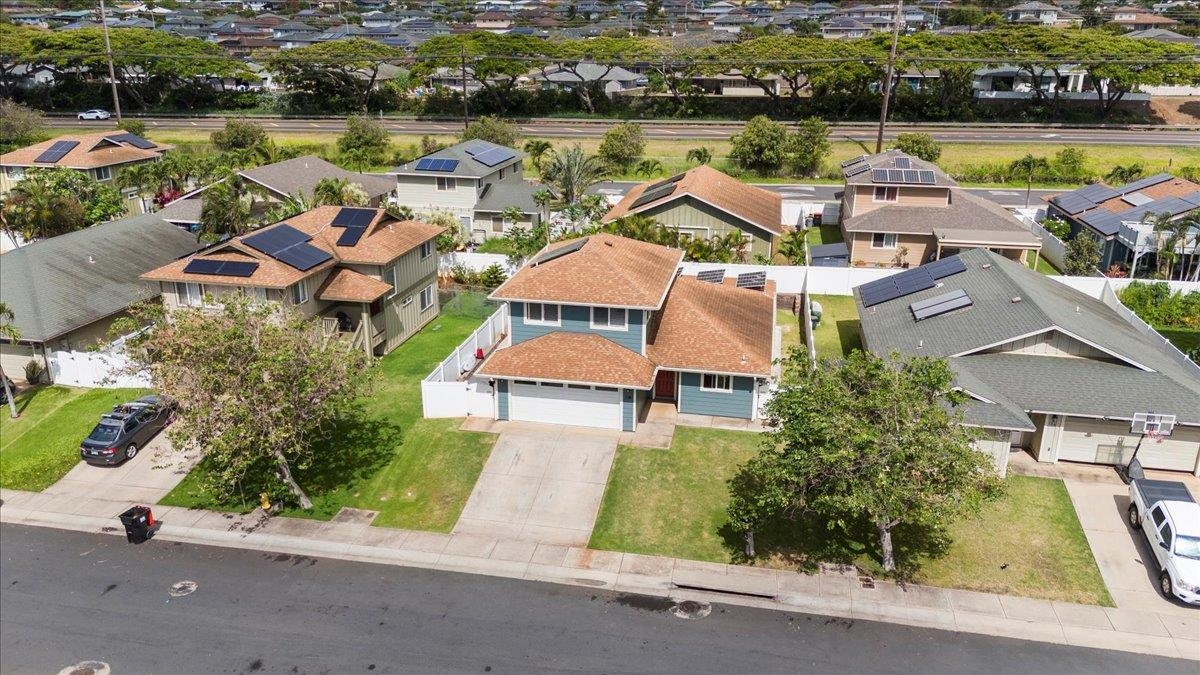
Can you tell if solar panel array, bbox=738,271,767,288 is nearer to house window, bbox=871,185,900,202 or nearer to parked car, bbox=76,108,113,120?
house window, bbox=871,185,900,202

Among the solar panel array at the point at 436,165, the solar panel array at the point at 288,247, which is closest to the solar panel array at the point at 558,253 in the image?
the solar panel array at the point at 288,247

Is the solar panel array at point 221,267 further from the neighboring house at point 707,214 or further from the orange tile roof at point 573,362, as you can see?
the neighboring house at point 707,214

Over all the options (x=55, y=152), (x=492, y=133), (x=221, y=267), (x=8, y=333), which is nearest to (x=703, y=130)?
(x=492, y=133)

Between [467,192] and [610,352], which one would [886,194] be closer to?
[467,192]

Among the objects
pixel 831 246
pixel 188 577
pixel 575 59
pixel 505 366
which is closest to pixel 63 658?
pixel 188 577

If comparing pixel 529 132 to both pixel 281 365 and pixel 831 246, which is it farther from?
pixel 281 365

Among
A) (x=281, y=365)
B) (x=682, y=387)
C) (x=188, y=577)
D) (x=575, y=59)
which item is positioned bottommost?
(x=188, y=577)

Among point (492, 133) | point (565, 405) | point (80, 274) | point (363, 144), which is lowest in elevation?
point (565, 405)
